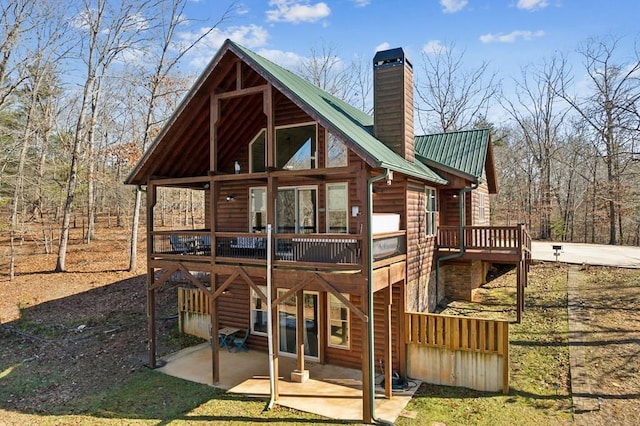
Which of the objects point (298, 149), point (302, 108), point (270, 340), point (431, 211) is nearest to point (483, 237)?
point (431, 211)

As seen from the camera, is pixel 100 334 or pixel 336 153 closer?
pixel 336 153

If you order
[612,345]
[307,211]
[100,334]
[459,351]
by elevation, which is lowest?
[100,334]

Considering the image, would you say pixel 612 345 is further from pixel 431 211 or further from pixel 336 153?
pixel 336 153

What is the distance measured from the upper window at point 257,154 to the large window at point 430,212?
525cm

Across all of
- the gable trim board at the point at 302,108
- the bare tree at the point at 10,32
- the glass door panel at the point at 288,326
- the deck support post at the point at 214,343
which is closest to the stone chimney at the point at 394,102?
the gable trim board at the point at 302,108

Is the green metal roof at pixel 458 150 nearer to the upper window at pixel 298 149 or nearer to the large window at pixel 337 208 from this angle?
the large window at pixel 337 208

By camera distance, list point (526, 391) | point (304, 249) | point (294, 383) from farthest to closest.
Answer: point (294, 383) < point (304, 249) < point (526, 391)

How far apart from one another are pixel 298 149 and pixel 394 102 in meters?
3.01

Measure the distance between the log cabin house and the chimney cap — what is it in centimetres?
3

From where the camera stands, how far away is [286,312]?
463 inches

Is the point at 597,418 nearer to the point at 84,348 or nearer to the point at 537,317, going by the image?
the point at 537,317

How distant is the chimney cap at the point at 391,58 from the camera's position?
11.4 metres

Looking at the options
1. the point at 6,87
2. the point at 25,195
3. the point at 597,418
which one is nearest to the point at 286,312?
the point at 597,418

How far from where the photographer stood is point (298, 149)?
1177 centimetres
